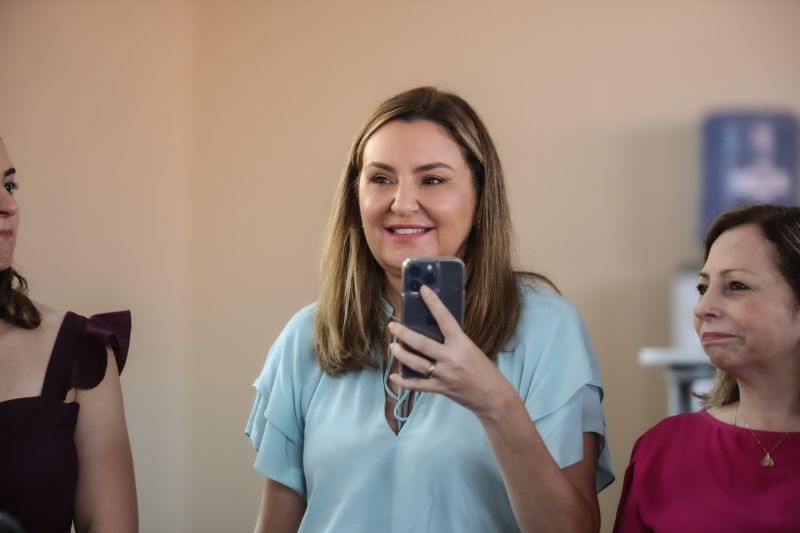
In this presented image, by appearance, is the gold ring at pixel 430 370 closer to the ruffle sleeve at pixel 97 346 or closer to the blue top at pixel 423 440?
the blue top at pixel 423 440

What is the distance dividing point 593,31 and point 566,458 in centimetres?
256

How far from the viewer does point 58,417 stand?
1.41 m

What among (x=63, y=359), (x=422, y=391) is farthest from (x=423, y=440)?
(x=63, y=359)

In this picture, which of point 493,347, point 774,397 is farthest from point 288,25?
point 774,397

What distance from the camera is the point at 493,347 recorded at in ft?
4.75

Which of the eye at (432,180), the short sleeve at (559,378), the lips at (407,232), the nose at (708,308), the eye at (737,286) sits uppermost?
the eye at (432,180)

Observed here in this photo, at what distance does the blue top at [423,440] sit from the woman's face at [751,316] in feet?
0.67

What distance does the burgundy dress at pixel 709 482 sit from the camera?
1257 millimetres

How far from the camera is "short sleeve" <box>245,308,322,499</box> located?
60.3 inches

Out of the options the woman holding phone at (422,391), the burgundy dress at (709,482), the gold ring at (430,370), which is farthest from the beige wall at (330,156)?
the gold ring at (430,370)

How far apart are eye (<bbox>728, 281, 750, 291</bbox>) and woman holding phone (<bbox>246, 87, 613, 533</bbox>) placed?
24 centimetres

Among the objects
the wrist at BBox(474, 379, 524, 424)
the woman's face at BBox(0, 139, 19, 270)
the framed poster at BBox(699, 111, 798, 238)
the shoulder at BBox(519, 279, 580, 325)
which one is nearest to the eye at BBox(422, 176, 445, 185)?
the shoulder at BBox(519, 279, 580, 325)

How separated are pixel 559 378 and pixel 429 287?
1.12ft

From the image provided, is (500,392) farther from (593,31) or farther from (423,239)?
(593,31)
